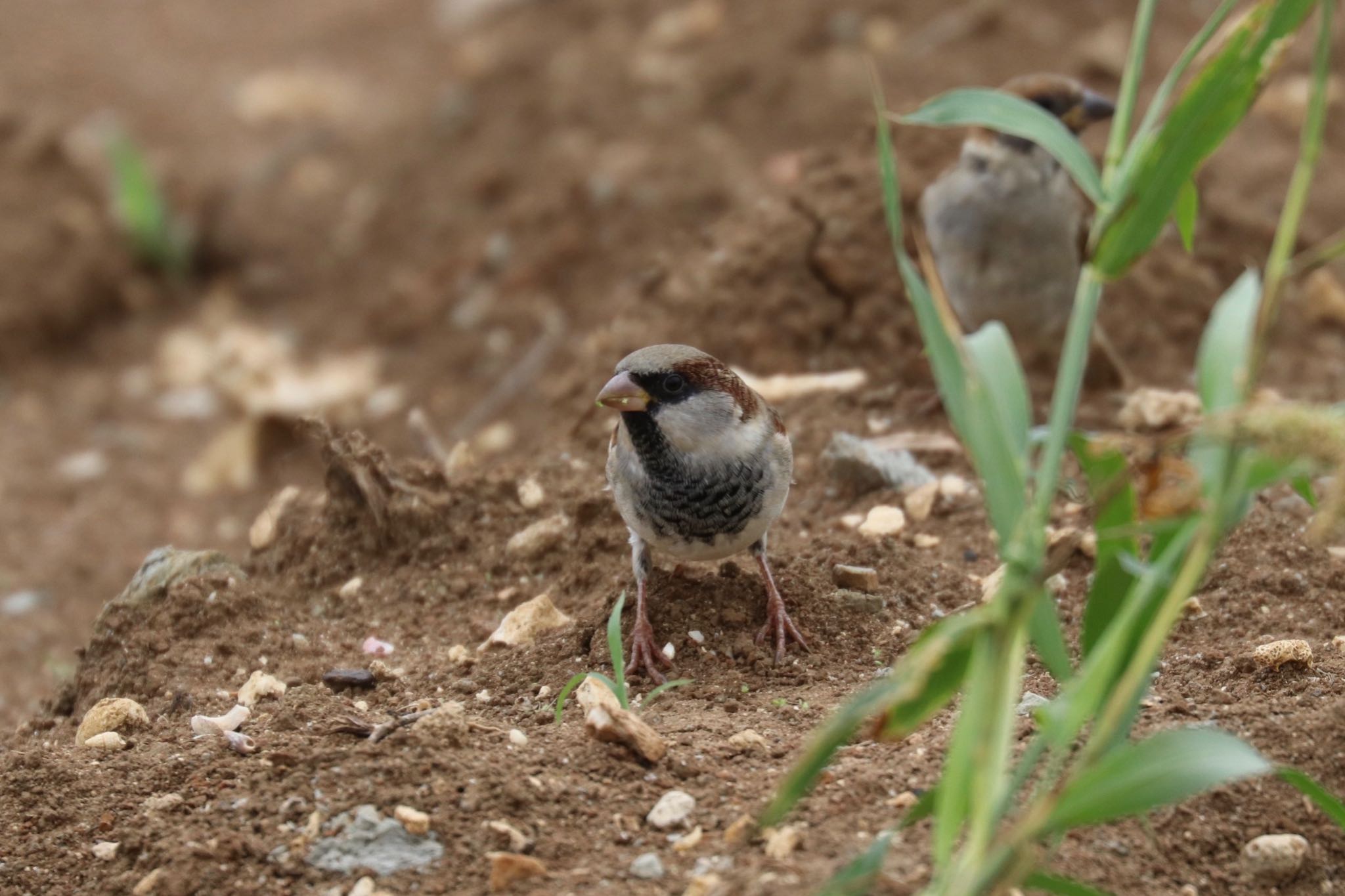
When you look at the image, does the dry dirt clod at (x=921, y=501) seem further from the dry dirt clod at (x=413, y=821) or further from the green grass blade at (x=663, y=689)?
the dry dirt clod at (x=413, y=821)

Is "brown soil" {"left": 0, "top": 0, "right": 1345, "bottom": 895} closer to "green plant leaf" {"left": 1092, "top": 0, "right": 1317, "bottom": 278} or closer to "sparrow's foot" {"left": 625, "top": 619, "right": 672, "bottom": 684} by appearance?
"sparrow's foot" {"left": 625, "top": 619, "right": 672, "bottom": 684}

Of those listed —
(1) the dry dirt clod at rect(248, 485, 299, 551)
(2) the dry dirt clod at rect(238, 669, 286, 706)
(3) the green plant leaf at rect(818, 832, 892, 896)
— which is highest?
(1) the dry dirt clod at rect(248, 485, 299, 551)

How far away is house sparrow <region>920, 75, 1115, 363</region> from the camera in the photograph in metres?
5.13

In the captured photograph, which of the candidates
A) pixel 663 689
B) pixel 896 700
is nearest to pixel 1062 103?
pixel 663 689

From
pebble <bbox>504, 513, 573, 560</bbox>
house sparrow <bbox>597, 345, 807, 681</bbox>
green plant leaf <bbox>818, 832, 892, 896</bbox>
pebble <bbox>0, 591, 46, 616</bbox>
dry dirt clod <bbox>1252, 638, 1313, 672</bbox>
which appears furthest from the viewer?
pebble <bbox>0, 591, 46, 616</bbox>

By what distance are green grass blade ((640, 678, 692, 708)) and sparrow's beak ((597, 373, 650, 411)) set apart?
0.61m

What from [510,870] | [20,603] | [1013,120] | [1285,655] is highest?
[20,603]

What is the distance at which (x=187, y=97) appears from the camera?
9102mm

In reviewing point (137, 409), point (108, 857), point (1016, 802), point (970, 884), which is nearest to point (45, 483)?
point (137, 409)

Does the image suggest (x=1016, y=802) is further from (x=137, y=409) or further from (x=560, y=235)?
(x=137, y=409)

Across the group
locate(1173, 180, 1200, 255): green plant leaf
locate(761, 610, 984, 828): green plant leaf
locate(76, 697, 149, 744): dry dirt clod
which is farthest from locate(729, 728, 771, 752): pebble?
locate(76, 697, 149, 744): dry dirt clod

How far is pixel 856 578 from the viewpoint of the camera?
149 inches

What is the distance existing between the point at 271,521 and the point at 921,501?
1857 mm

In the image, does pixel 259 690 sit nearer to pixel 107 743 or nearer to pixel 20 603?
pixel 107 743
